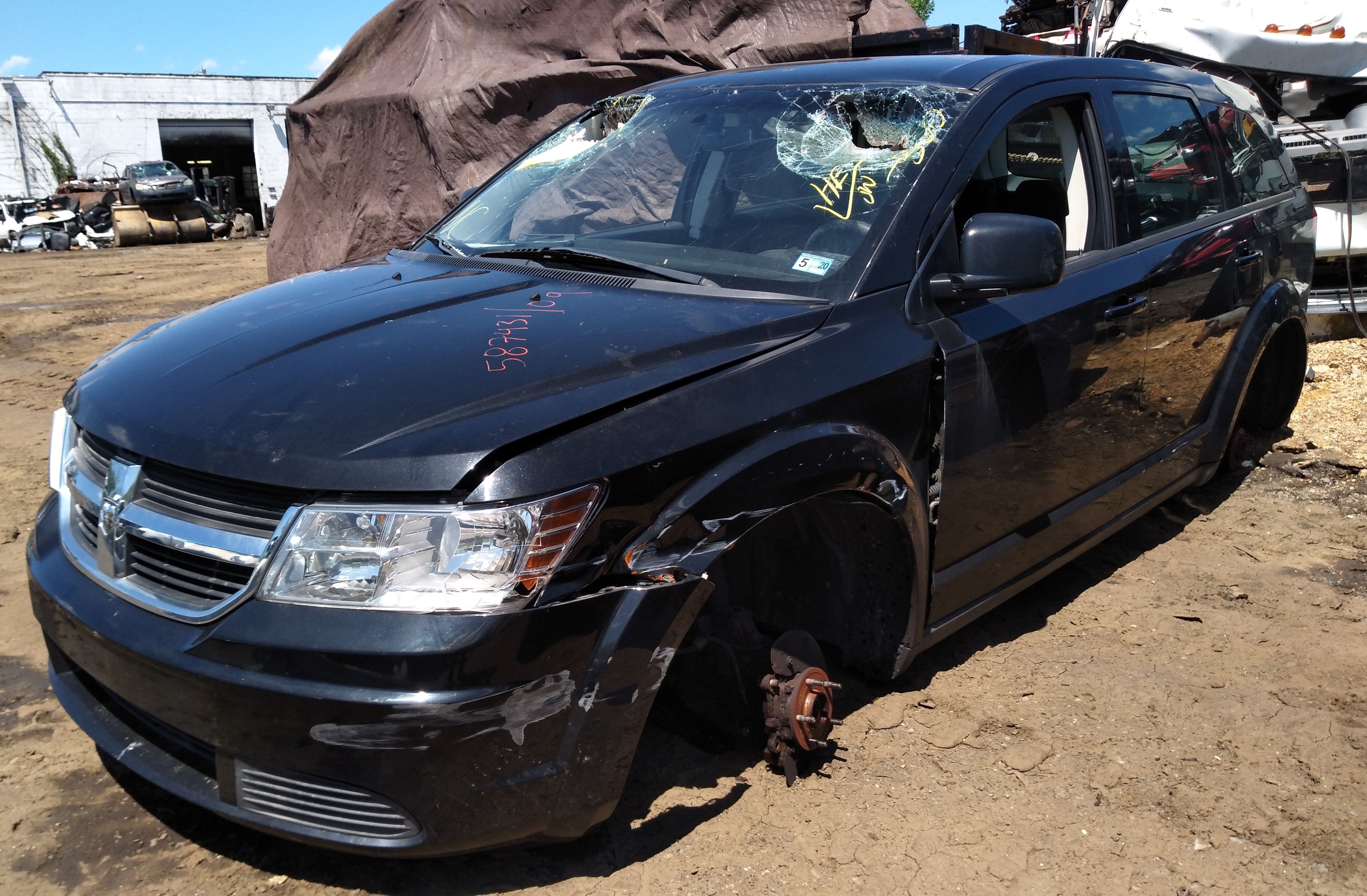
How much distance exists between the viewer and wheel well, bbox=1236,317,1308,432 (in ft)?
15.2

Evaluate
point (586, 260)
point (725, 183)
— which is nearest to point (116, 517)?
point (586, 260)

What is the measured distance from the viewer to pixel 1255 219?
13.6 feet

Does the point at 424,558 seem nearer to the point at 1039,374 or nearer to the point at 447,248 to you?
the point at 447,248

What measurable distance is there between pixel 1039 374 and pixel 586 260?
1313 millimetres

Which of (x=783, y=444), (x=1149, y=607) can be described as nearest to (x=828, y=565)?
(x=783, y=444)

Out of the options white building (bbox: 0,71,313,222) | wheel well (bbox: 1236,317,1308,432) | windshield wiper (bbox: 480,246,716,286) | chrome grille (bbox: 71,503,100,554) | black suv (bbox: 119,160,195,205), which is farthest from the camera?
white building (bbox: 0,71,313,222)

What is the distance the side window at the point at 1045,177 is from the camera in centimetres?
328

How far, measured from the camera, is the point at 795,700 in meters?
2.52

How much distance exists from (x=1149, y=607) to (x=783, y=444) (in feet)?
7.09

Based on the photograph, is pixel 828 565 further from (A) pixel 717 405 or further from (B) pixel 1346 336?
(B) pixel 1346 336

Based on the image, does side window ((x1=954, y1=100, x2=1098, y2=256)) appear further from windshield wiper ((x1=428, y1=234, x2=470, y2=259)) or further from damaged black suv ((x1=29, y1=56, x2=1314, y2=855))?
windshield wiper ((x1=428, y1=234, x2=470, y2=259))

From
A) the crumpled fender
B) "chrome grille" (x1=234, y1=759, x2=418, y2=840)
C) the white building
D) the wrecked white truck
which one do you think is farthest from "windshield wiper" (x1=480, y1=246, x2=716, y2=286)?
the white building

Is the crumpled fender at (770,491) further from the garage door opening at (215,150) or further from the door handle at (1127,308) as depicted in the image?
the garage door opening at (215,150)

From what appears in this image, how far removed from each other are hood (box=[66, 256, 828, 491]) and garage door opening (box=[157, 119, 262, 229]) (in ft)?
134
